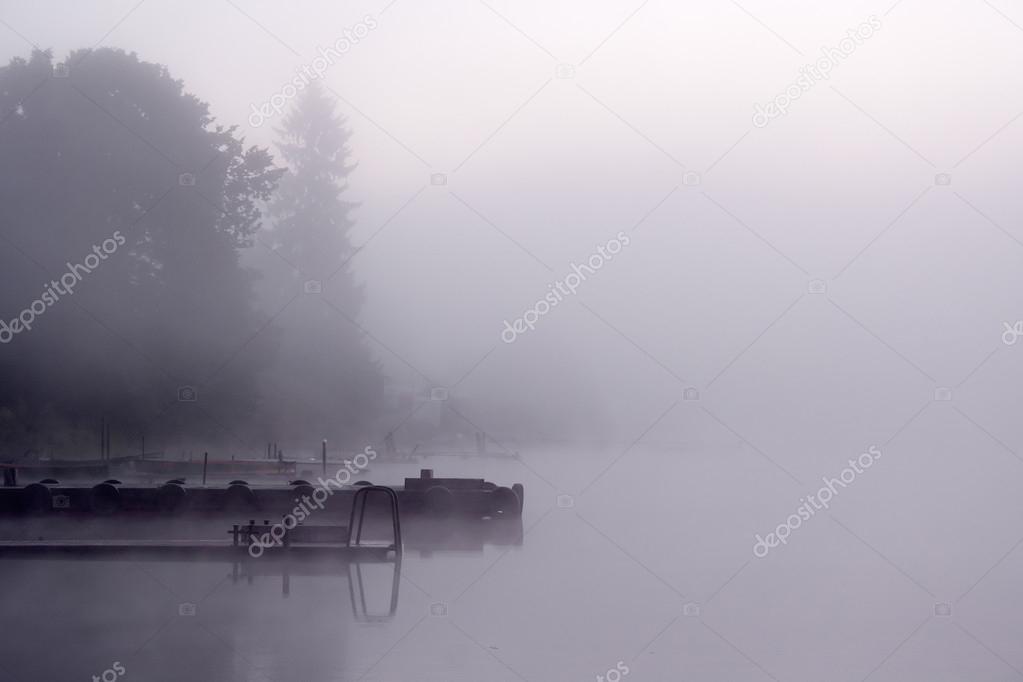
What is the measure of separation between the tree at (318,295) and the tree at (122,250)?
7681 millimetres

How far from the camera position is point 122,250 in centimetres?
3130

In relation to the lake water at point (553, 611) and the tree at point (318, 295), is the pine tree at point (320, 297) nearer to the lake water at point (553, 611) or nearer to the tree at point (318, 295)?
the tree at point (318, 295)

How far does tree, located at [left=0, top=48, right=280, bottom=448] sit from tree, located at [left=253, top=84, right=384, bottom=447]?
768cm

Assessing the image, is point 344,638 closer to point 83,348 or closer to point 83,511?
point 83,511

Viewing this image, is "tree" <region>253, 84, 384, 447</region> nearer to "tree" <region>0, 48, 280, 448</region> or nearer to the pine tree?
the pine tree

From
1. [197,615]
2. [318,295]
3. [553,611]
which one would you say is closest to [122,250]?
[318,295]

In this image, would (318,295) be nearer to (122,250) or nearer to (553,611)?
(122,250)

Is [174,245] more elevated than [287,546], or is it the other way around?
[174,245]

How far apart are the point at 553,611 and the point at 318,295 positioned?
39.1m

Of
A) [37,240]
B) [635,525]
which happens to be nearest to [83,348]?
[37,240]

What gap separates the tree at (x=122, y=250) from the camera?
29.8m

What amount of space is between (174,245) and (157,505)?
17.0 meters

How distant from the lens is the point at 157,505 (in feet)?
58.0

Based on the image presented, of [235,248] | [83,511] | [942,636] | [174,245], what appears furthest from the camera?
[235,248]
